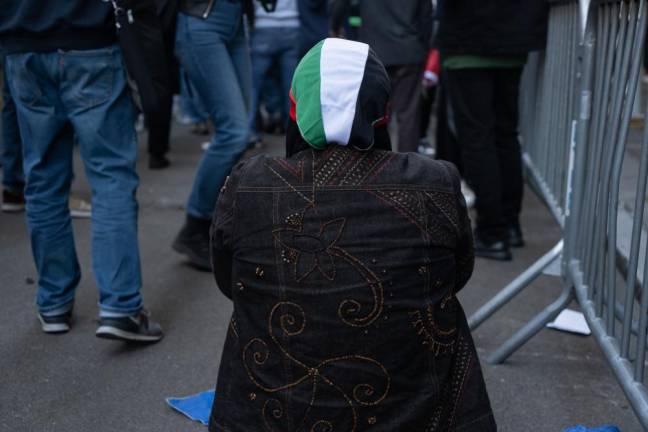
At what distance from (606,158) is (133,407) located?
171 cm

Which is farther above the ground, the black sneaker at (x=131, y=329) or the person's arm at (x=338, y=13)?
the person's arm at (x=338, y=13)

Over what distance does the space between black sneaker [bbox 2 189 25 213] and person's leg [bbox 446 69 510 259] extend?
2667 mm

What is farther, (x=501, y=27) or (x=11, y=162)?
(x=11, y=162)

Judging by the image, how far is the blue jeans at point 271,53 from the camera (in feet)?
26.3

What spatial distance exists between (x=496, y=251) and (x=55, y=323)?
2262 mm

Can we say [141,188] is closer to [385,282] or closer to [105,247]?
[105,247]

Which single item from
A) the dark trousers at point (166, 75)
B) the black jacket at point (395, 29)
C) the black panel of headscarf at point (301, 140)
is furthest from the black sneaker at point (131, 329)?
the black jacket at point (395, 29)

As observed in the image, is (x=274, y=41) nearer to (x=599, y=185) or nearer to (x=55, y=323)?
(x=55, y=323)

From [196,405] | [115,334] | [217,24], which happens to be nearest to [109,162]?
[115,334]

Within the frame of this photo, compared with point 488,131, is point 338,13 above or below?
above

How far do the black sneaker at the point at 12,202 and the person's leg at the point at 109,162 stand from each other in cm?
233

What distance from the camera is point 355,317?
2.12 meters

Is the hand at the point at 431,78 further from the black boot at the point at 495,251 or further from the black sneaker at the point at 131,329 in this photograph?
the black sneaker at the point at 131,329

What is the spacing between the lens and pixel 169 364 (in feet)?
11.3
